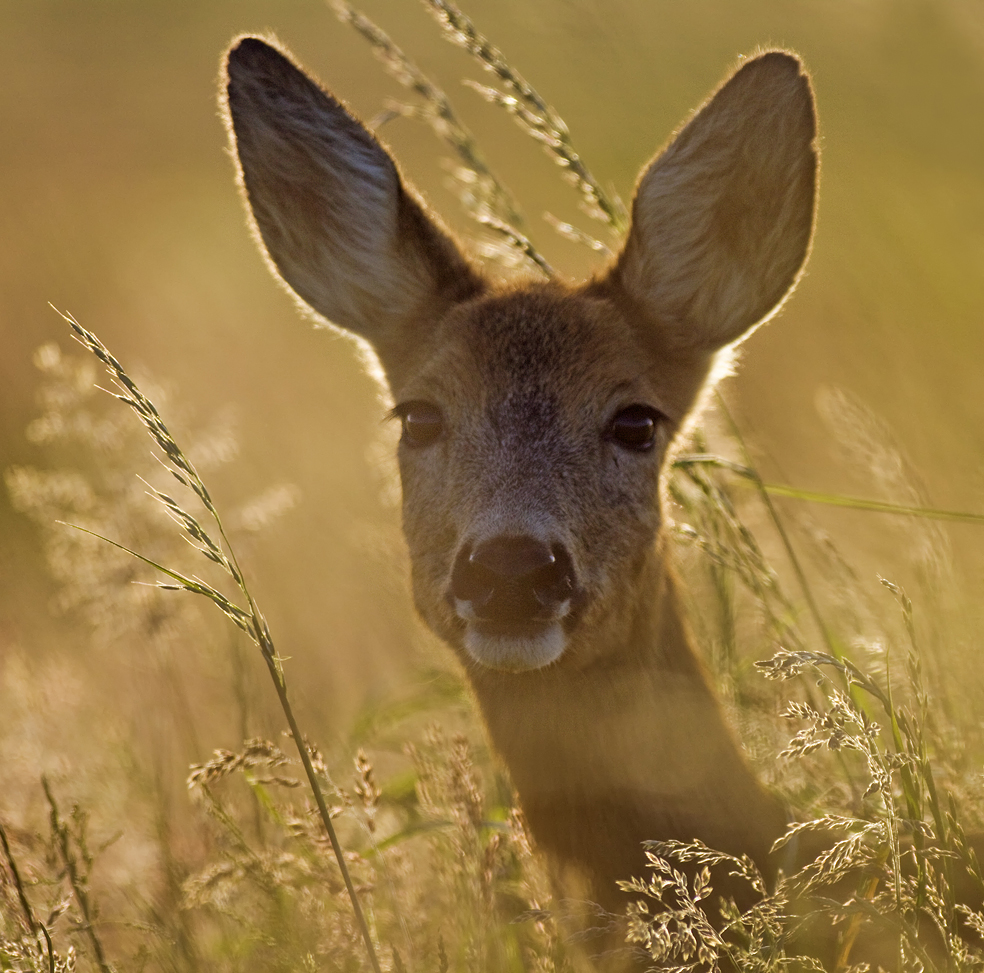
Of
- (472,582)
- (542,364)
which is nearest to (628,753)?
(472,582)

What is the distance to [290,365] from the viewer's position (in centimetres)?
1048

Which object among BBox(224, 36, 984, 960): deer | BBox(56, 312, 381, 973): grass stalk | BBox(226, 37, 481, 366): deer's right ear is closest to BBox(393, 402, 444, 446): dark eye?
BBox(224, 36, 984, 960): deer

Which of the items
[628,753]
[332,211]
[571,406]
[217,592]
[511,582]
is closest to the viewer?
[217,592]

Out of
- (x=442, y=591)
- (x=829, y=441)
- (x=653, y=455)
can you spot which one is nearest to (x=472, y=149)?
(x=653, y=455)

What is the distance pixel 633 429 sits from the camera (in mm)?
3809

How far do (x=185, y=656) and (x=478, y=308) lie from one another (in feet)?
11.5

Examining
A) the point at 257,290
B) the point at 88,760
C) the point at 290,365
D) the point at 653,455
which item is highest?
the point at 257,290

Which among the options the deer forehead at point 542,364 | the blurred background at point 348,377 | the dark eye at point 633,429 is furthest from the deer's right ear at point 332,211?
the dark eye at point 633,429

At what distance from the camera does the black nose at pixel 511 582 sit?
3.01m

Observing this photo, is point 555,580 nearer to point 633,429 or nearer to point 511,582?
point 511,582

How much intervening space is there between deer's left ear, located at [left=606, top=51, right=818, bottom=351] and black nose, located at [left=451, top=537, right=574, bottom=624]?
1470 millimetres

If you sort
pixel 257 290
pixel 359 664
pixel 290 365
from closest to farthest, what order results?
pixel 359 664
pixel 290 365
pixel 257 290

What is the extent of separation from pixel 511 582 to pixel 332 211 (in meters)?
1.92

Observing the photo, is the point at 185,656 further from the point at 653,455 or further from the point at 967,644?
the point at 967,644
